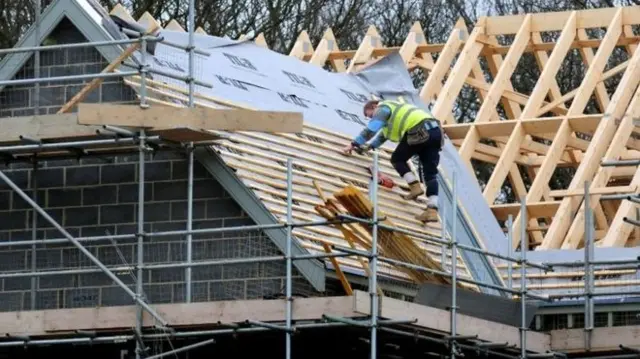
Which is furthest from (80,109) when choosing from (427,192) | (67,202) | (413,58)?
(413,58)

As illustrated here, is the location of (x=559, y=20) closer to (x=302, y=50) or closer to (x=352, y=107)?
(x=302, y=50)

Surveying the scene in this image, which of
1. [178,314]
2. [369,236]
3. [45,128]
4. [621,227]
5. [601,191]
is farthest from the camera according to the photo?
[601,191]

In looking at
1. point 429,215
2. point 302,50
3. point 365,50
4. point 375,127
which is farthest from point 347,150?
point 302,50

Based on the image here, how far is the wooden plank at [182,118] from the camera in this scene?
21.5 metres

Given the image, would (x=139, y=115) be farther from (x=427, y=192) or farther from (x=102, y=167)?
(x=427, y=192)

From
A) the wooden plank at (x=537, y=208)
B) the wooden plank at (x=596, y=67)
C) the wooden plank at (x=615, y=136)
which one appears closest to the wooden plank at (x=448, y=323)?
the wooden plank at (x=615, y=136)

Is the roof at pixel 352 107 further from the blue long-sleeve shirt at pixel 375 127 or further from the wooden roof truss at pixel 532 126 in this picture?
the blue long-sleeve shirt at pixel 375 127

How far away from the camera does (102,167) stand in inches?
912

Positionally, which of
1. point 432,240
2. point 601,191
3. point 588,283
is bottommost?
point 588,283

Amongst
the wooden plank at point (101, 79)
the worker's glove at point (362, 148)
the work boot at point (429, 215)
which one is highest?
the wooden plank at point (101, 79)

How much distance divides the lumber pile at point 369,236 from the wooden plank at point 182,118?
89 centimetres

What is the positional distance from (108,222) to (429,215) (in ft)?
11.4

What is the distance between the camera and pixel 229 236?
889 inches

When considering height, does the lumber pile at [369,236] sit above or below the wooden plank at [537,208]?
below
